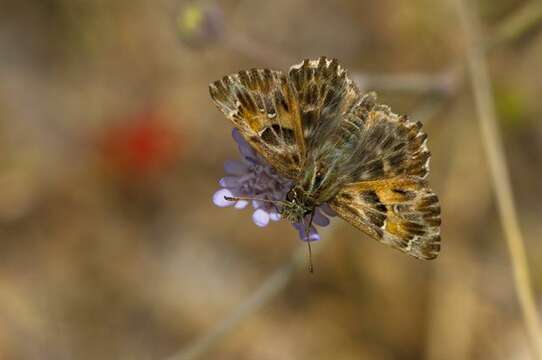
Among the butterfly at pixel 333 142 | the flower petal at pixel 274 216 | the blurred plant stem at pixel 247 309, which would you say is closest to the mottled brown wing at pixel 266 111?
the butterfly at pixel 333 142

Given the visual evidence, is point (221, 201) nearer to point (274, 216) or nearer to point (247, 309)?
point (274, 216)

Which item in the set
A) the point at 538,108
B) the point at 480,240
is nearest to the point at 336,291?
the point at 480,240

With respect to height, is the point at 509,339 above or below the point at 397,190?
above

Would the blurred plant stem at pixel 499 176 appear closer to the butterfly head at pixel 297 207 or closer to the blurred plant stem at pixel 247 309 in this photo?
the blurred plant stem at pixel 247 309

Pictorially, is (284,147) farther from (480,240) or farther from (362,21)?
(362,21)

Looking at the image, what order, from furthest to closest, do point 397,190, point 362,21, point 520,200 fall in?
point 362,21 < point 520,200 < point 397,190

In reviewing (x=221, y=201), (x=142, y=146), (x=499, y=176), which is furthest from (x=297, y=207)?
(x=142, y=146)

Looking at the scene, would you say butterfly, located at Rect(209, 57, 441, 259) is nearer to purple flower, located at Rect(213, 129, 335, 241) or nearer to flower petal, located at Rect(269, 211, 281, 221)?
flower petal, located at Rect(269, 211, 281, 221)
